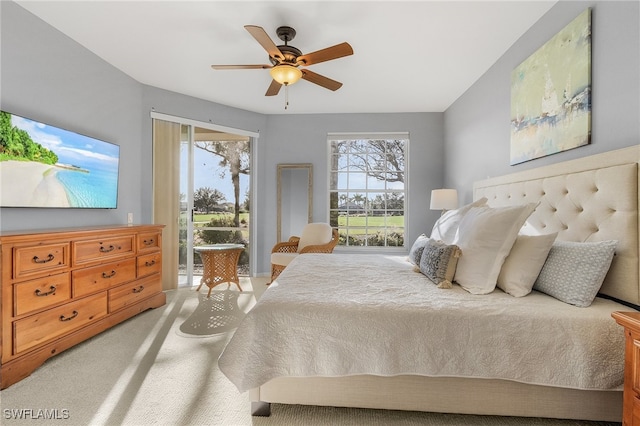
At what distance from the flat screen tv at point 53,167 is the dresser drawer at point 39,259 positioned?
0.52 meters

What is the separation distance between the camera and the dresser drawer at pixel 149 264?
299 centimetres

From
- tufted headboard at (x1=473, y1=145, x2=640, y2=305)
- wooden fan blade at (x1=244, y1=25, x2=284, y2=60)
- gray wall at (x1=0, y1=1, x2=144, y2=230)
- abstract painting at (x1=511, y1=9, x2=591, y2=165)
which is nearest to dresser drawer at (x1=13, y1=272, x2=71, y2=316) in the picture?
gray wall at (x1=0, y1=1, x2=144, y2=230)

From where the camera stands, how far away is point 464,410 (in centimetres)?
143

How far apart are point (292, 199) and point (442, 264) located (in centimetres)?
336

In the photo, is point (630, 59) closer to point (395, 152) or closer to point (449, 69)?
point (449, 69)

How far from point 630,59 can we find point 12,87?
413cm

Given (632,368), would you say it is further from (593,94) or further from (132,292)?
(132,292)

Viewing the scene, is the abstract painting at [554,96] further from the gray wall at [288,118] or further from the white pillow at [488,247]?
the white pillow at [488,247]

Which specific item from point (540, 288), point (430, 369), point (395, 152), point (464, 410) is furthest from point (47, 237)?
point (395, 152)

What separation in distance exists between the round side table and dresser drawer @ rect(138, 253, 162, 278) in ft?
1.57

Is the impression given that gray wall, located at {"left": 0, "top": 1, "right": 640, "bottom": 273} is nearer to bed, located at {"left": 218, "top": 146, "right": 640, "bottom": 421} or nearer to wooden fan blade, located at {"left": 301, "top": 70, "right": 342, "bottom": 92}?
bed, located at {"left": 218, "top": 146, "right": 640, "bottom": 421}

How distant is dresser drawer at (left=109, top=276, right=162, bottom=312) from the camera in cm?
265

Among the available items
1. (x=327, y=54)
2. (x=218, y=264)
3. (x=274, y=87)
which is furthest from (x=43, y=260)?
(x=327, y=54)

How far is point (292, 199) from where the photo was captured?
16.2 feet
